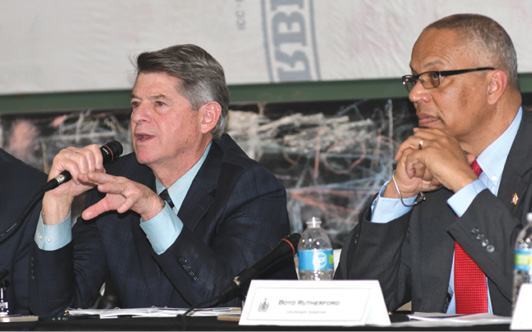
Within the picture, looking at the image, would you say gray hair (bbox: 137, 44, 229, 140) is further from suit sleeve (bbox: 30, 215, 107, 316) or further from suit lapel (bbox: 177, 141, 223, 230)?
suit sleeve (bbox: 30, 215, 107, 316)

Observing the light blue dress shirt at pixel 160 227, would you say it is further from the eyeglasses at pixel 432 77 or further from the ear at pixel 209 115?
the eyeglasses at pixel 432 77

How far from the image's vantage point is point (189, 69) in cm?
291

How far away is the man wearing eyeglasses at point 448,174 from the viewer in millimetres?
2330

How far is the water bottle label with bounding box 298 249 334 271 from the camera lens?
6.82 ft

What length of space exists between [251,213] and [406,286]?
0.60 meters

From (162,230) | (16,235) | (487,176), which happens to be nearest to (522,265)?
(487,176)

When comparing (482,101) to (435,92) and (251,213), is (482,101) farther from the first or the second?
(251,213)

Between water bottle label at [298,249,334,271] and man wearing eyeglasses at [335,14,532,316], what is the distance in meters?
0.35

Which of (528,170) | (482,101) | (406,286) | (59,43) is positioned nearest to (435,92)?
(482,101)

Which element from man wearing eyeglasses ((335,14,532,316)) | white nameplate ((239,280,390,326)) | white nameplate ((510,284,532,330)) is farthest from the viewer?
man wearing eyeglasses ((335,14,532,316))

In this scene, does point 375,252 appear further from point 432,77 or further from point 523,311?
point 523,311

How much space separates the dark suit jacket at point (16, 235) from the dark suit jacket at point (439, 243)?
1203mm

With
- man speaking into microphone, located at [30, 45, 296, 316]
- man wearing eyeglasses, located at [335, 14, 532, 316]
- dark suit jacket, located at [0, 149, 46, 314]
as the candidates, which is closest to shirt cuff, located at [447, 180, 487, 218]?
man wearing eyeglasses, located at [335, 14, 532, 316]

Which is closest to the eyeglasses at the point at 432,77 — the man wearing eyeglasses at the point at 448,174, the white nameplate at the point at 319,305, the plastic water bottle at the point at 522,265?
the man wearing eyeglasses at the point at 448,174
